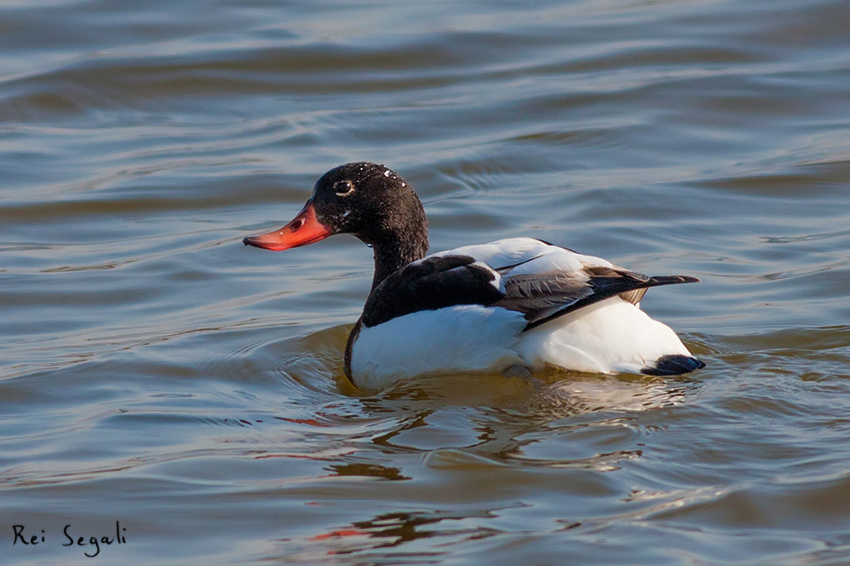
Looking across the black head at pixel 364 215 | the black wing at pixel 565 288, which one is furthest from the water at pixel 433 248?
the black head at pixel 364 215

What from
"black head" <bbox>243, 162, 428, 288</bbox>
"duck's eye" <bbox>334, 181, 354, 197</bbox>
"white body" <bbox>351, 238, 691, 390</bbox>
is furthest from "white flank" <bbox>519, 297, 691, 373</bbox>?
"duck's eye" <bbox>334, 181, 354, 197</bbox>

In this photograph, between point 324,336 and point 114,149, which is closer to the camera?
point 324,336

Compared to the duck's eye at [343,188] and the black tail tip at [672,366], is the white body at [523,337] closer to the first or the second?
the black tail tip at [672,366]

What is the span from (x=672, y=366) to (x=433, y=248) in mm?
3181

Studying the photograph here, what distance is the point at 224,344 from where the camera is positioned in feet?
23.8

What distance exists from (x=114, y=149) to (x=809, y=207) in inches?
226

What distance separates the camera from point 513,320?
19.4ft

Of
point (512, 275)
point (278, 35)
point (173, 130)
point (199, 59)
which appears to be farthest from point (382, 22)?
point (512, 275)

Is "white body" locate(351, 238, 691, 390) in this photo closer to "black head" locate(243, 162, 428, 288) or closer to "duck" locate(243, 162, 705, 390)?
"duck" locate(243, 162, 705, 390)

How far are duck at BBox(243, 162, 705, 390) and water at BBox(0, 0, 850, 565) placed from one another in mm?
147

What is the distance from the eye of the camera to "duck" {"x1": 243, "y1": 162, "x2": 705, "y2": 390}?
19.3 feet

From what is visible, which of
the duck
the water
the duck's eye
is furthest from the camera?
the duck's eye

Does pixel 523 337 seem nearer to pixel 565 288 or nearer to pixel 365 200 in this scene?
pixel 565 288

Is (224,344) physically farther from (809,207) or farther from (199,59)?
(199,59)
